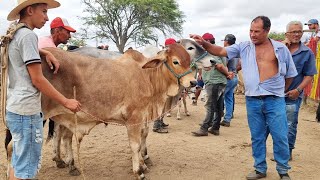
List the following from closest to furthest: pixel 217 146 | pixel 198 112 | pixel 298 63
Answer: pixel 298 63 → pixel 217 146 → pixel 198 112

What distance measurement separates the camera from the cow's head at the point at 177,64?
4.65m

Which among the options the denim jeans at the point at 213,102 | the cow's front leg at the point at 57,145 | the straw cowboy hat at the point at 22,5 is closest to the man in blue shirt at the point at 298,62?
the denim jeans at the point at 213,102

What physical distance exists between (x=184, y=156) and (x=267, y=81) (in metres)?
2.10

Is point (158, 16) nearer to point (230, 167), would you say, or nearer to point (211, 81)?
point (211, 81)

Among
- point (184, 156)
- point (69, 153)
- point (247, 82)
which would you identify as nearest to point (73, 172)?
point (69, 153)

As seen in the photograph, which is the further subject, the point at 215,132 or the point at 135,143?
the point at 215,132

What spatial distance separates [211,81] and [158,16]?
26492mm

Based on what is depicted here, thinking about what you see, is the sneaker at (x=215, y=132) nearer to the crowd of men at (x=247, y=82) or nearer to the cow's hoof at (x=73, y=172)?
the crowd of men at (x=247, y=82)

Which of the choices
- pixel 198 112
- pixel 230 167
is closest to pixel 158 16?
pixel 198 112

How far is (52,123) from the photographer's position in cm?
495

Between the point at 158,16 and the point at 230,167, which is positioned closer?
the point at 230,167

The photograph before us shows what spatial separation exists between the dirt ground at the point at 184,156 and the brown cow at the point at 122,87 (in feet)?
1.76

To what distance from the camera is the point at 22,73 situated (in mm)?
2707

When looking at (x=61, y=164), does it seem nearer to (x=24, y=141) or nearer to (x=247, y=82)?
(x=24, y=141)
